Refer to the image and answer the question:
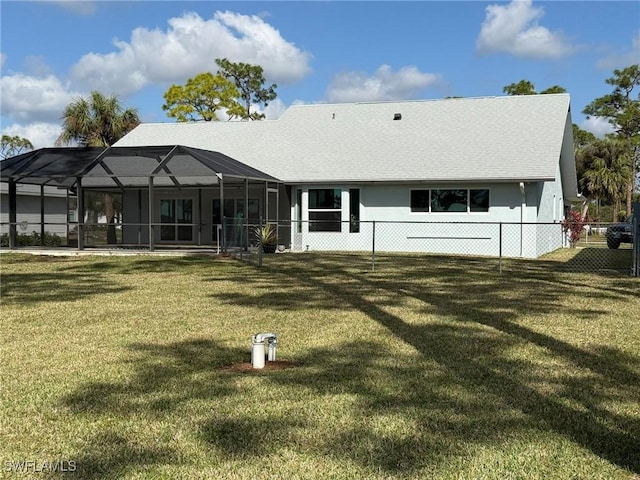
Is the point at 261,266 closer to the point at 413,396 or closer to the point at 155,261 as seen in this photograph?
the point at 155,261

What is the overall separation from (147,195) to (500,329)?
21.4 m

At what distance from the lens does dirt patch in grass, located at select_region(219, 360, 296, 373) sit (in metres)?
6.05

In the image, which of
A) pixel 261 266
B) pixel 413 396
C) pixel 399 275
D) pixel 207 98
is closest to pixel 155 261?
pixel 261 266

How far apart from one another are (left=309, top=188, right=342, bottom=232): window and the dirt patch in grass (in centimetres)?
1725

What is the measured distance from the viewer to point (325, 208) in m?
23.8

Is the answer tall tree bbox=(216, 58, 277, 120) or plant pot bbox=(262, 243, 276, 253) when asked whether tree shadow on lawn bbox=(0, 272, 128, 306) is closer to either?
plant pot bbox=(262, 243, 276, 253)

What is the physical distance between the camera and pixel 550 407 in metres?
4.89

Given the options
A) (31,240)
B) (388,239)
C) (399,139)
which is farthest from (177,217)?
(399,139)

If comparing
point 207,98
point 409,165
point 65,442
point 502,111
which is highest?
point 207,98

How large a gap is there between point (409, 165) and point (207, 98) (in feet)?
111

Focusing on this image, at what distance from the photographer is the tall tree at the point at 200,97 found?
5234cm

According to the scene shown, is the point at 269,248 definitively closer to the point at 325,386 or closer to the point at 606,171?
the point at 325,386

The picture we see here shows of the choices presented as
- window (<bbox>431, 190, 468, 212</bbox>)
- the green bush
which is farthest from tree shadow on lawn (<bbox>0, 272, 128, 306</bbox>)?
window (<bbox>431, 190, 468, 212</bbox>)

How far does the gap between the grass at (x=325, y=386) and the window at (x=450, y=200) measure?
35.9ft
